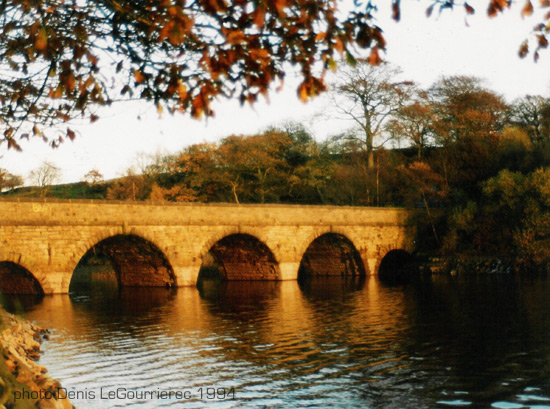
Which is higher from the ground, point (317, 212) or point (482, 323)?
point (317, 212)

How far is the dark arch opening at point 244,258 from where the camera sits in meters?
25.9

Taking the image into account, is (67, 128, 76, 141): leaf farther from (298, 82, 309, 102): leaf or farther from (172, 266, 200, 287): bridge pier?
(172, 266, 200, 287): bridge pier

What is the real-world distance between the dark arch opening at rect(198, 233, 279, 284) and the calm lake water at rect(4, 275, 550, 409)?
19.9 feet

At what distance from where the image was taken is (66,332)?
1309 cm

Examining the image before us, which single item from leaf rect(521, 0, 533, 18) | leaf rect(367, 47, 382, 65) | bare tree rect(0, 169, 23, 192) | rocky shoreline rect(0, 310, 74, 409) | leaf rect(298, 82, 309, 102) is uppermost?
Result: bare tree rect(0, 169, 23, 192)

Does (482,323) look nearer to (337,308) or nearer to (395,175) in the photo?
(337,308)

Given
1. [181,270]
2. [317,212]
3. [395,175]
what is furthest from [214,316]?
[395,175]

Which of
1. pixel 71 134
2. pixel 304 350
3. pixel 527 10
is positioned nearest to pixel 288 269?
pixel 304 350

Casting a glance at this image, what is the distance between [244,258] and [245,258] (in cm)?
4

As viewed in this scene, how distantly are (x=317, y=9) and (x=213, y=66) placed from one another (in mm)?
701

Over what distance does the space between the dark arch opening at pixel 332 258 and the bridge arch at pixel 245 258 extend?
3.23 meters

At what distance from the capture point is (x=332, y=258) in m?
30.4

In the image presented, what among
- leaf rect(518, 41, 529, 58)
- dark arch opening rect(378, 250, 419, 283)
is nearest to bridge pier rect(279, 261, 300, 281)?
dark arch opening rect(378, 250, 419, 283)

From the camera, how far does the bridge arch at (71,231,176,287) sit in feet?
72.8
